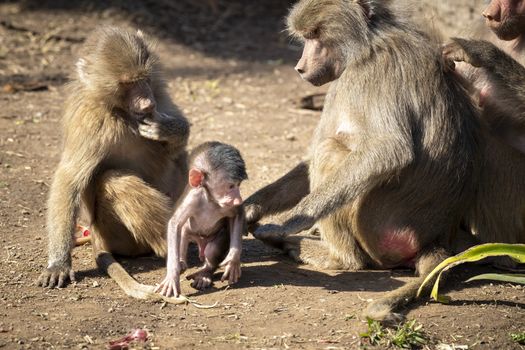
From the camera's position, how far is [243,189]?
23.1ft

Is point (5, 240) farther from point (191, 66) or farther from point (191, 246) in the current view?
point (191, 66)

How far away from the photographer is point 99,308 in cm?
493

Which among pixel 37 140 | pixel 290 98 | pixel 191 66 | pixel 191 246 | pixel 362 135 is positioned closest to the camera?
pixel 362 135

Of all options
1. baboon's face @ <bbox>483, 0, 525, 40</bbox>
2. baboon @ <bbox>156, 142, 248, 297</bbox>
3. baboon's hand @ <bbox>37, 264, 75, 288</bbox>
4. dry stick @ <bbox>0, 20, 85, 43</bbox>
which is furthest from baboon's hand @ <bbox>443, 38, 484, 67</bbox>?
dry stick @ <bbox>0, 20, 85, 43</bbox>

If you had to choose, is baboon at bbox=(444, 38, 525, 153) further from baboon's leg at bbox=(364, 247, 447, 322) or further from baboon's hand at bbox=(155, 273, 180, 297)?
baboon's hand at bbox=(155, 273, 180, 297)

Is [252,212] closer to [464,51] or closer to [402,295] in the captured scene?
[402,295]

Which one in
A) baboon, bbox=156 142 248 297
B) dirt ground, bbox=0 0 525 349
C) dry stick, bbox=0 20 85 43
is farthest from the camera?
dry stick, bbox=0 20 85 43

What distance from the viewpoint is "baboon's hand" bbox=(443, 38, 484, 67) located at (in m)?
5.44

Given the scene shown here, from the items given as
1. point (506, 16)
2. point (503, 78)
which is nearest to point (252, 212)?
point (503, 78)

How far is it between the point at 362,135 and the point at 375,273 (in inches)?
35.6

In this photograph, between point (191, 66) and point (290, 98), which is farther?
point (191, 66)

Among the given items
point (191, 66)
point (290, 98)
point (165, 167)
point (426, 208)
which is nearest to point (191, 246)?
point (165, 167)

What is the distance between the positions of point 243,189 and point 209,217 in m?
1.88

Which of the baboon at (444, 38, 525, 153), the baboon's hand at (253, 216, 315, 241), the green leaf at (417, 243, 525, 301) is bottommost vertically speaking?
the green leaf at (417, 243, 525, 301)
